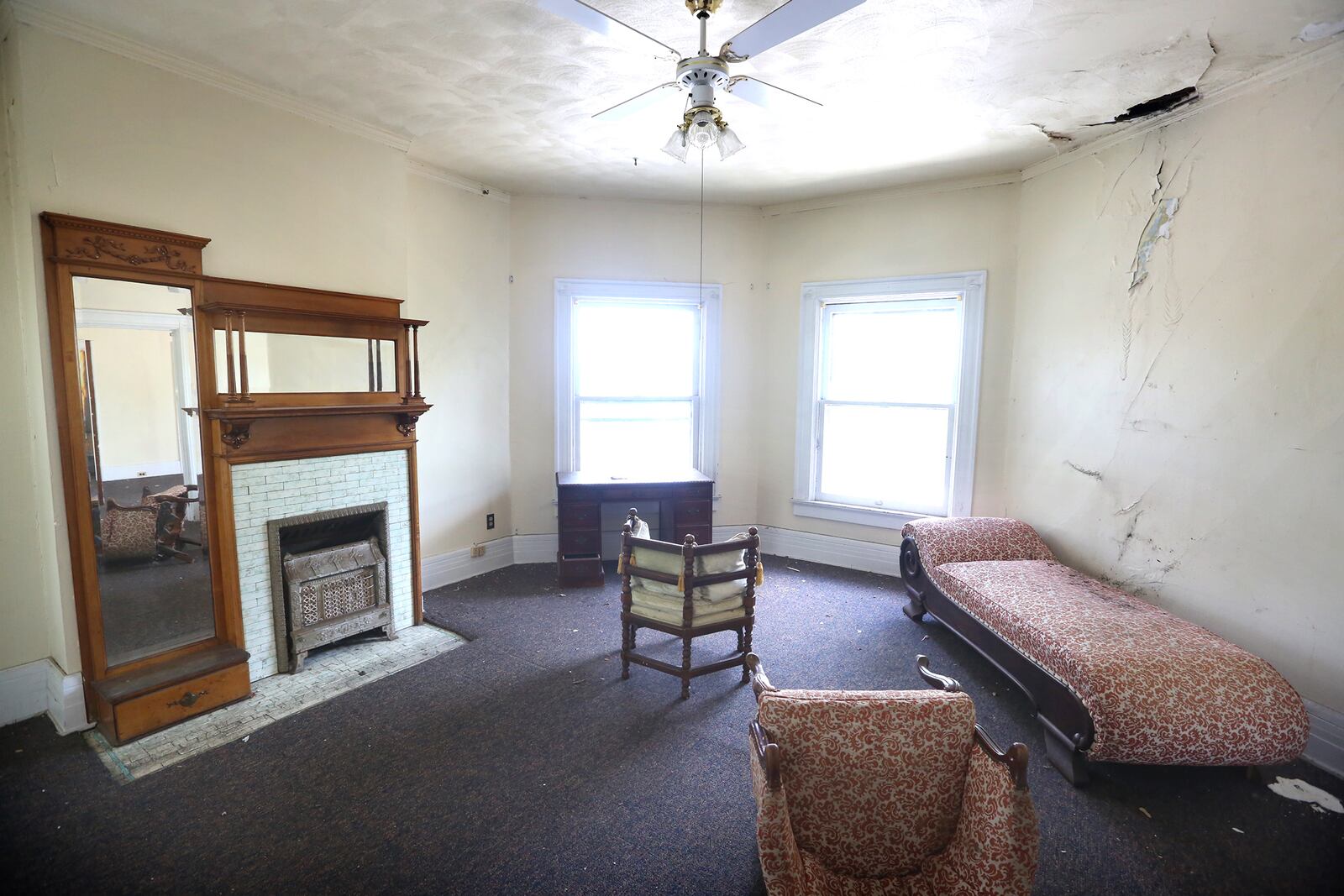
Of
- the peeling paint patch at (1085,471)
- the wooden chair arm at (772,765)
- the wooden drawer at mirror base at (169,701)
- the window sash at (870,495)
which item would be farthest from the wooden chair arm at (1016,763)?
the window sash at (870,495)

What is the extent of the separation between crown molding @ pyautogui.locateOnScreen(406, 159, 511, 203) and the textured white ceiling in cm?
26

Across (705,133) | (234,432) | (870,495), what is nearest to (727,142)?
(705,133)

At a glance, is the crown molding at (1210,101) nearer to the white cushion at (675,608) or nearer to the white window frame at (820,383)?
the white window frame at (820,383)

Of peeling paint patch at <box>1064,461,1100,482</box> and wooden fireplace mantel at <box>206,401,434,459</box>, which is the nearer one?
wooden fireplace mantel at <box>206,401,434,459</box>

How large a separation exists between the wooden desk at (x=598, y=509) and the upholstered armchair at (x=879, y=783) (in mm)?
2672

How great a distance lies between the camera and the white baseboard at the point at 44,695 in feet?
8.21

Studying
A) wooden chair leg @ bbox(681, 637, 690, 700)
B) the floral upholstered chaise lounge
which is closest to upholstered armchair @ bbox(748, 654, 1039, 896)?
the floral upholstered chaise lounge

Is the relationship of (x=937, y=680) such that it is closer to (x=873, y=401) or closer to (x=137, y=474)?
(x=873, y=401)

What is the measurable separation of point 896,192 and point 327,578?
4445 millimetres

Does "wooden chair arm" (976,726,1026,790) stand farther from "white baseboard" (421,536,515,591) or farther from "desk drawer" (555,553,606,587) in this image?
"white baseboard" (421,536,515,591)

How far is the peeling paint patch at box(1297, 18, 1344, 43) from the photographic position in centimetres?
224

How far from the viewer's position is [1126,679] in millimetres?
2211

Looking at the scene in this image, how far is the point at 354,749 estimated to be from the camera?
2.46 m

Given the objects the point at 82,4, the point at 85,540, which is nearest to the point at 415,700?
the point at 85,540
